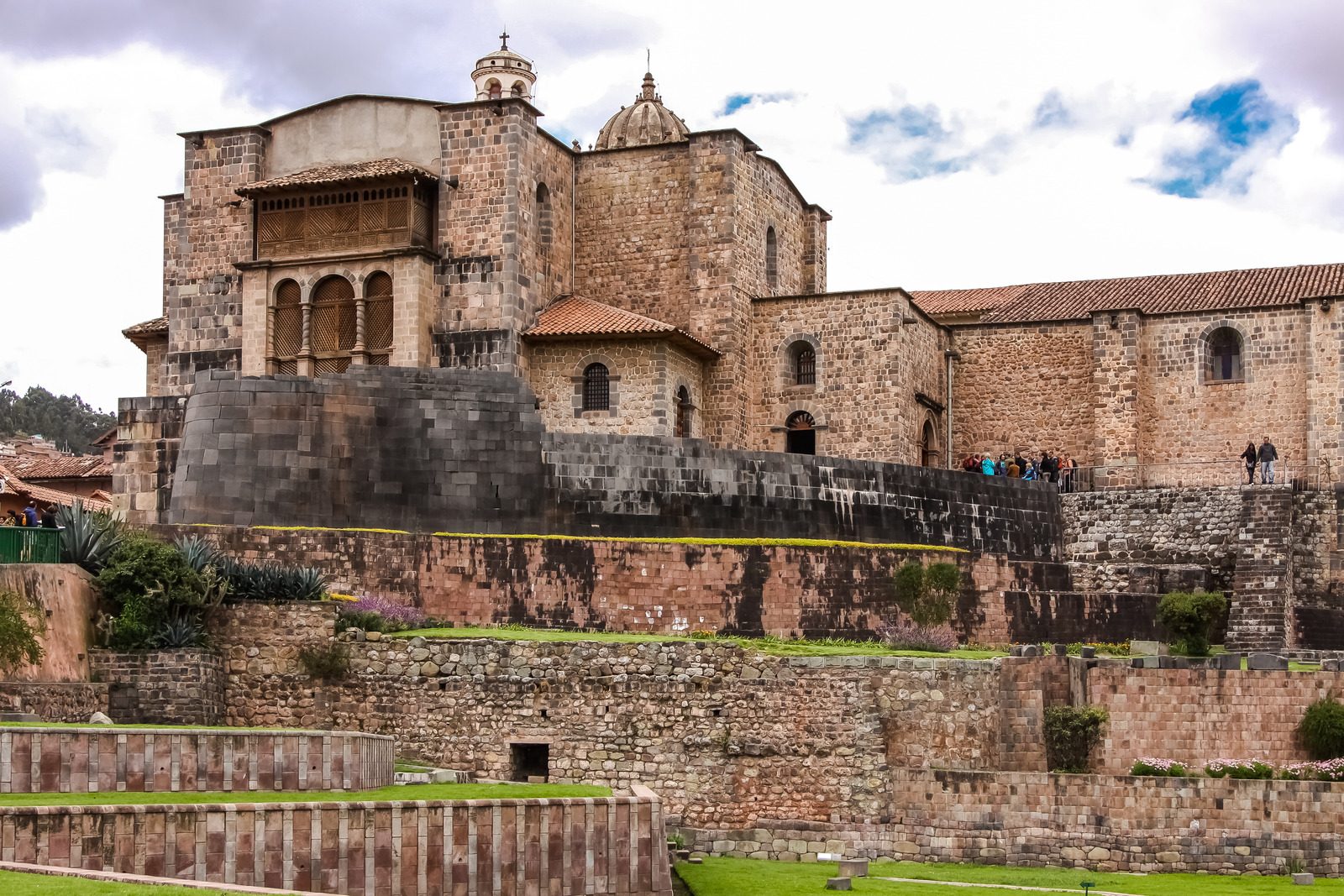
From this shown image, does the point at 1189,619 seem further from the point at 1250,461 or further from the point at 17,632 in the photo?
the point at 17,632

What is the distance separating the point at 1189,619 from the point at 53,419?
71.3 metres

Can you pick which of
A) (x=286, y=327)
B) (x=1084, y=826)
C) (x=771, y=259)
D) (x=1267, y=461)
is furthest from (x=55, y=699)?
(x=1267, y=461)

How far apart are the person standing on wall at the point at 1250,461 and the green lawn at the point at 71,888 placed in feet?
99.5

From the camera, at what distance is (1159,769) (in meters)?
26.2

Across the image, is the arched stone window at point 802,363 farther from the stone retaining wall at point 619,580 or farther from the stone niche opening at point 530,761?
the stone niche opening at point 530,761

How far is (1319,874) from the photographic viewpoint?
25062 mm

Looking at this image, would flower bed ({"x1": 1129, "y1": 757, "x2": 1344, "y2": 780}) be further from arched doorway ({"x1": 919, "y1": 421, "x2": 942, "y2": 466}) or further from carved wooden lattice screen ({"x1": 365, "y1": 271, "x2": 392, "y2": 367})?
carved wooden lattice screen ({"x1": 365, "y1": 271, "x2": 392, "y2": 367})

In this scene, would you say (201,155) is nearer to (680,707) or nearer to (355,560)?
(355,560)

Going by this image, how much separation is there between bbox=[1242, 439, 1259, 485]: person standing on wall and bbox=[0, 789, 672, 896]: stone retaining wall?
78.4ft

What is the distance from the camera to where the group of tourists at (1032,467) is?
43562mm

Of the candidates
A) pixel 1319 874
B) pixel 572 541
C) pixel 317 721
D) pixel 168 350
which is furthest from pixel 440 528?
pixel 1319 874

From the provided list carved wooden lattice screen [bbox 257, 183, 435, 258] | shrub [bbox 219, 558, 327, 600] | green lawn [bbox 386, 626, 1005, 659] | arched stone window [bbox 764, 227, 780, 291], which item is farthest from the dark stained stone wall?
arched stone window [bbox 764, 227, 780, 291]

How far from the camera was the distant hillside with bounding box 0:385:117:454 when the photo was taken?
301 feet

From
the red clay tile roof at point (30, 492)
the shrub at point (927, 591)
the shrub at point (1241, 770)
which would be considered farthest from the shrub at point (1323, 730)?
the red clay tile roof at point (30, 492)
